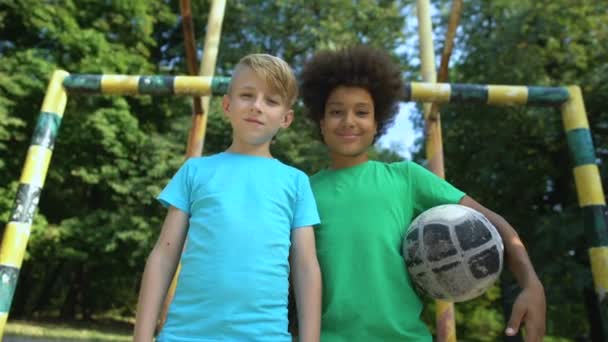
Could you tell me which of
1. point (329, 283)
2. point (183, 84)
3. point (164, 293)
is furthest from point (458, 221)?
point (183, 84)

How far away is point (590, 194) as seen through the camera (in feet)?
12.8

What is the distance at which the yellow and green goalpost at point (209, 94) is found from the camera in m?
3.71

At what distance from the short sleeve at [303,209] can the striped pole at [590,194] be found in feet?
8.20

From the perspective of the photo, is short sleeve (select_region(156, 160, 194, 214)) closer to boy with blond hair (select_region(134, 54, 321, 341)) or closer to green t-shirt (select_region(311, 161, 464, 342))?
boy with blond hair (select_region(134, 54, 321, 341))

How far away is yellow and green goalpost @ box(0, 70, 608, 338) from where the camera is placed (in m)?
3.71

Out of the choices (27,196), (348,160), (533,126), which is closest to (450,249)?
(348,160)

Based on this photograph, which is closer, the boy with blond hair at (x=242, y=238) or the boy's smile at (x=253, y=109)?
the boy with blond hair at (x=242, y=238)

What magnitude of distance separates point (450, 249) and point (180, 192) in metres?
0.94

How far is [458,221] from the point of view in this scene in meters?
2.12

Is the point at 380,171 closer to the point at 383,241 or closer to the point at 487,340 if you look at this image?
the point at 383,241

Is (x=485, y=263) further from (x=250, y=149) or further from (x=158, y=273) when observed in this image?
(x=158, y=273)

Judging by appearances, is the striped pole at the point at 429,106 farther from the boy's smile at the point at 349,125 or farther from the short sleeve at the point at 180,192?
the short sleeve at the point at 180,192

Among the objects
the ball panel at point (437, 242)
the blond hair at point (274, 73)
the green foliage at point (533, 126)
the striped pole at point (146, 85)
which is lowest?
the ball panel at point (437, 242)

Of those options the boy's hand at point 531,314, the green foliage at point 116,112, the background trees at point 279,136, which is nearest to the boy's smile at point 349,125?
the boy's hand at point 531,314
